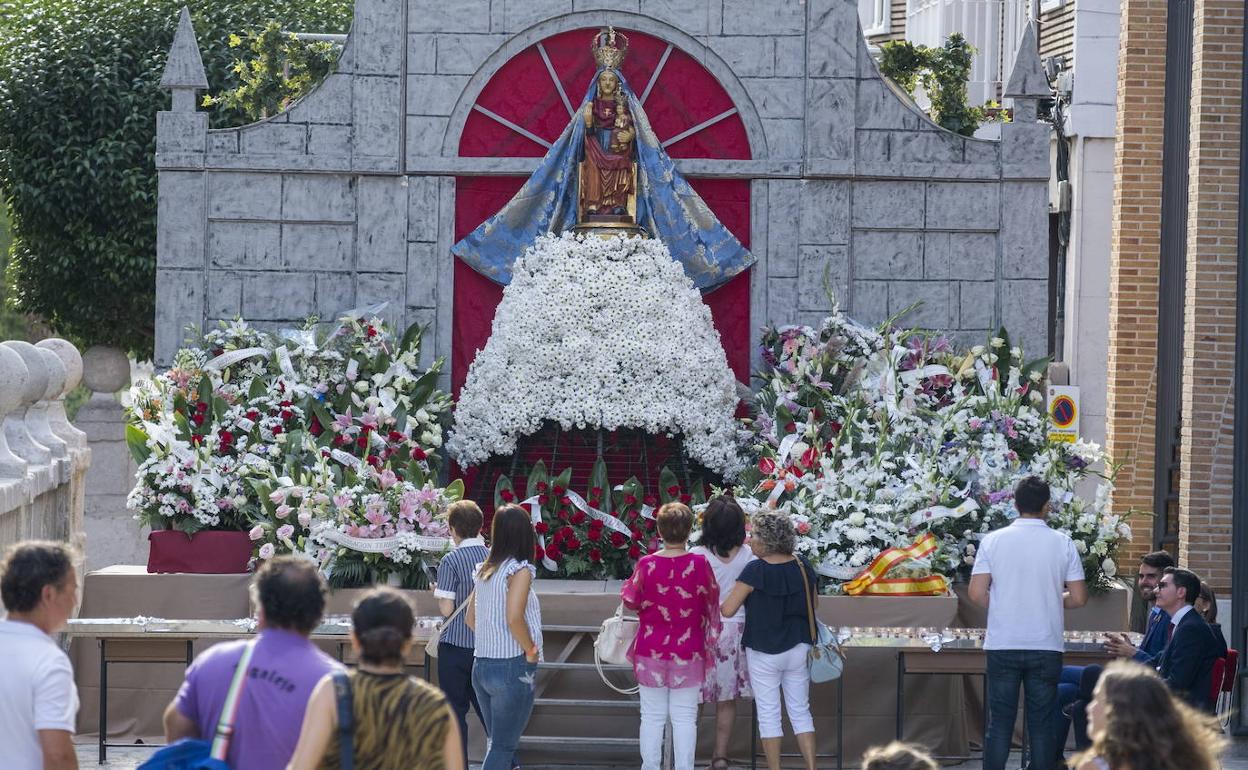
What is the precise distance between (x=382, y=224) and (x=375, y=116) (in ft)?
2.65

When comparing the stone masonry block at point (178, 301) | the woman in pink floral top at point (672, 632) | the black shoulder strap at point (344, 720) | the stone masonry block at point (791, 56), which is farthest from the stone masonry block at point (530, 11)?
the black shoulder strap at point (344, 720)

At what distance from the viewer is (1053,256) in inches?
789

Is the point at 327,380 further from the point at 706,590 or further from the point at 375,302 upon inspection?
the point at 706,590

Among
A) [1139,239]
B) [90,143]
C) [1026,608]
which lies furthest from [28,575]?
[90,143]

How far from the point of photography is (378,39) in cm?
1323

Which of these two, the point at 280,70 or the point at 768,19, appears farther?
the point at 280,70

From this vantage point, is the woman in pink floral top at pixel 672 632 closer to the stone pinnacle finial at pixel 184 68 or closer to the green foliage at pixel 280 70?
the stone pinnacle finial at pixel 184 68

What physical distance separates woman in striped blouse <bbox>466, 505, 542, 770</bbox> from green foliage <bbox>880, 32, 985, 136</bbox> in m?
7.17

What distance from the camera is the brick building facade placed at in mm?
11930

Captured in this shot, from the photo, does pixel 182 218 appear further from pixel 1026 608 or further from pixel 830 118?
pixel 1026 608

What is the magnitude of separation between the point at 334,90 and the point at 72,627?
512cm

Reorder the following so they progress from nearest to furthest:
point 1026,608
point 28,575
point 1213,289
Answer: point 28,575 < point 1026,608 < point 1213,289

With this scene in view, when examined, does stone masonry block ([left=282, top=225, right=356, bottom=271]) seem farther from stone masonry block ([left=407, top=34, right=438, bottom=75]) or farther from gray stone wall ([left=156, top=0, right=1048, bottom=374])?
stone masonry block ([left=407, top=34, right=438, bottom=75])

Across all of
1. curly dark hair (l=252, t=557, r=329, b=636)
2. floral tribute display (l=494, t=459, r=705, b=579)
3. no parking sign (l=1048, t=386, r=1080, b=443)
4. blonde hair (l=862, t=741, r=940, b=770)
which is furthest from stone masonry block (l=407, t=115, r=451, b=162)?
blonde hair (l=862, t=741, r=940, b=770)
